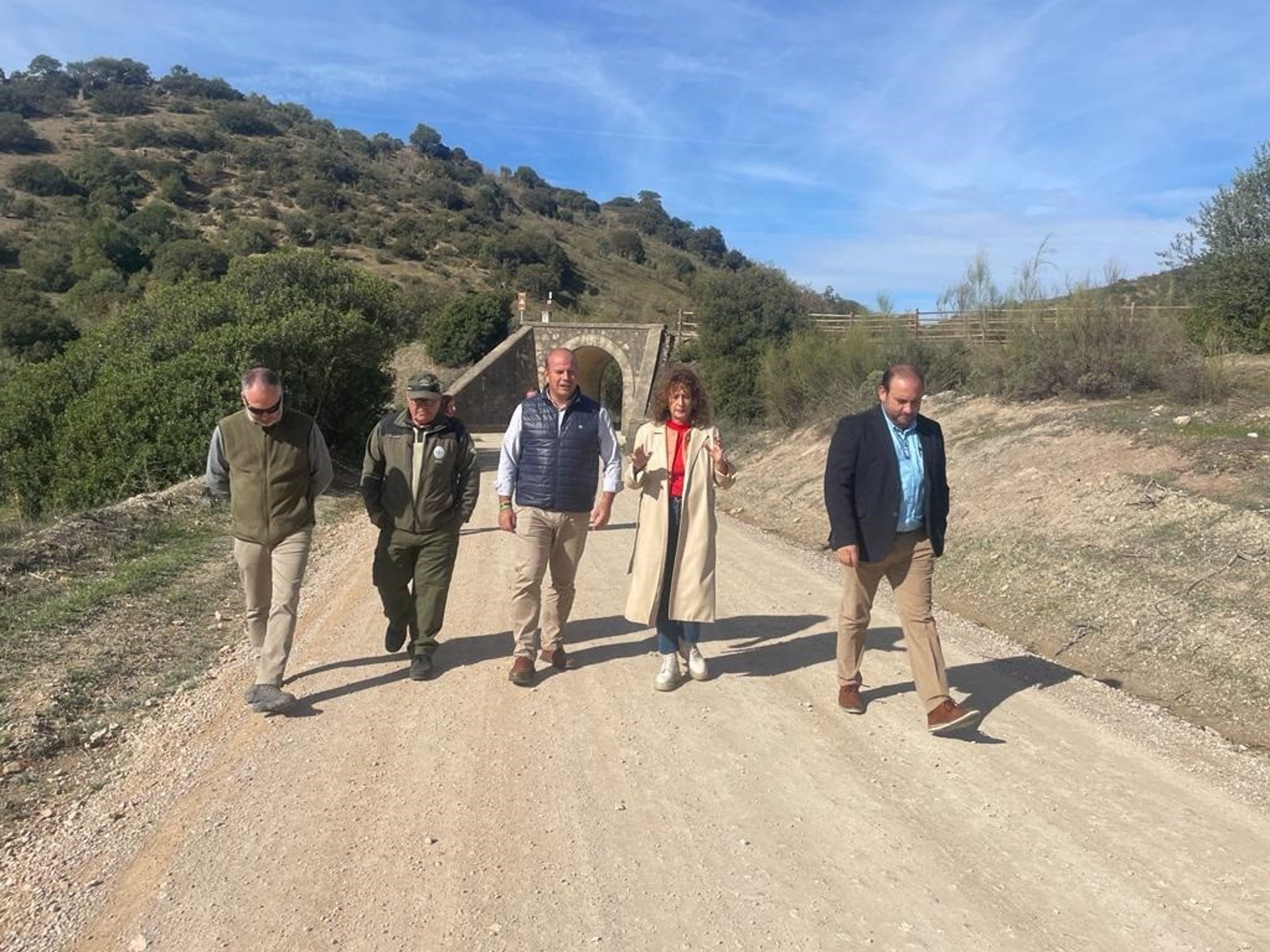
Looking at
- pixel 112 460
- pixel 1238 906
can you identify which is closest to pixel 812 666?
pixel 1238 906

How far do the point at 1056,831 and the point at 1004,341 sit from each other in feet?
47.1

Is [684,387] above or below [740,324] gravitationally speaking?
below

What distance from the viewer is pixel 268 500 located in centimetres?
476

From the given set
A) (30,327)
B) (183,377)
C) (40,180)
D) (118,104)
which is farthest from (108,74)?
(183,377)

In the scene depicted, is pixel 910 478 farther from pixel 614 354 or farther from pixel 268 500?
pixel 614 354

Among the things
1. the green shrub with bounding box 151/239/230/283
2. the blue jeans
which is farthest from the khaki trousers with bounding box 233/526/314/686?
the green shrub with bounding box 151/239/230/283

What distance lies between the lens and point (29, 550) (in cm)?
790

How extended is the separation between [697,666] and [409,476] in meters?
2.06

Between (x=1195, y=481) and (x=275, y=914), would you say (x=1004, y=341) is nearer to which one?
(x=1195, y=481)

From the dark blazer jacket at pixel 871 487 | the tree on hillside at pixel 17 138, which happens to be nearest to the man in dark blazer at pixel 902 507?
the dark blazer jacket at pixel 871 487

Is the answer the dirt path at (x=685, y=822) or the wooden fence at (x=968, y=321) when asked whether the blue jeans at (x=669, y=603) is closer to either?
the dirt path at (x=685, y=822)

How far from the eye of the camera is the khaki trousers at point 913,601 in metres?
4.51

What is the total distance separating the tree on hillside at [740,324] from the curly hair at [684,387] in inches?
769

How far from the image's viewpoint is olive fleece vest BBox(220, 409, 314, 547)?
477 cm
